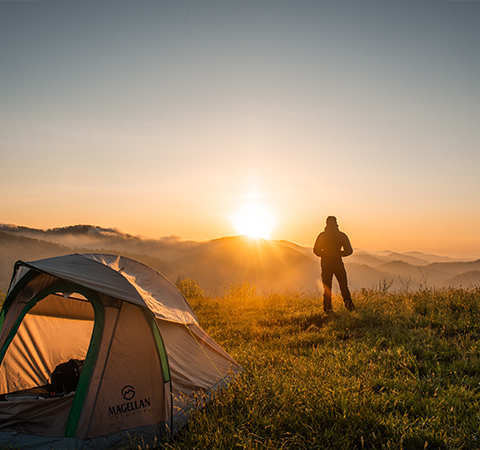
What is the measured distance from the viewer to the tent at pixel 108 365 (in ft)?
13.4

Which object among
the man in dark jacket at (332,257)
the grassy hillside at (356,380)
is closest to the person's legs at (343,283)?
the man in dark jacket at (332,257)

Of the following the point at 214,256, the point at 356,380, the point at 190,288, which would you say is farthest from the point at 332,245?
the point at 214,256

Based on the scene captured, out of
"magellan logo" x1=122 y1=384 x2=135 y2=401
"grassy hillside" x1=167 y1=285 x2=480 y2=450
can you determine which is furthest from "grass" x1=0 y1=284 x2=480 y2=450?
"magellan logo" x1=122 y1=384 x2=135 y2=401

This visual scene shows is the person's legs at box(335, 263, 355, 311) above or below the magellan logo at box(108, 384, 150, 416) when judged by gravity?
above

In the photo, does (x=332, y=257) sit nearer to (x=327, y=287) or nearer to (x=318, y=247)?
(x=318, y=247)

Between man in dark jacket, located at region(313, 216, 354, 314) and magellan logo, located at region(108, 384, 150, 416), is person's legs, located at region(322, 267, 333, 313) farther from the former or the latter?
magellan logo, located at region(108, 384, 150, 416)

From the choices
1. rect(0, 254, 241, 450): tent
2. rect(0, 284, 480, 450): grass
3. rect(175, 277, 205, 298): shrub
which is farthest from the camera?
rect(175, 277, 205, 298): shrub

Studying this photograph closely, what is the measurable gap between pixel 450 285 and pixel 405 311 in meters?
2.88

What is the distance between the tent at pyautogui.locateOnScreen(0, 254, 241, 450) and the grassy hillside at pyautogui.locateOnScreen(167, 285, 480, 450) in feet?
1.75

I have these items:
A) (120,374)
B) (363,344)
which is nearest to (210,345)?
(120,374)

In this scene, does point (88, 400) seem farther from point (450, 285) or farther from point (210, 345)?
point (450, 285)

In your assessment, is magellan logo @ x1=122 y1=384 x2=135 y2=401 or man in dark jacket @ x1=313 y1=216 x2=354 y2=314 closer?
magellan logo @ x1=122 y1=384 x2=135 y2=401

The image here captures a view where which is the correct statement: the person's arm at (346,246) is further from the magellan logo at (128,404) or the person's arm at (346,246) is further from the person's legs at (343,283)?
the magellan logo at (128,404)

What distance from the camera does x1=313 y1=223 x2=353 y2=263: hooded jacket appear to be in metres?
9.30
